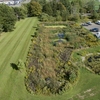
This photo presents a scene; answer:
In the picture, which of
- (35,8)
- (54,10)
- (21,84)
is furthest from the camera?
(35,8)

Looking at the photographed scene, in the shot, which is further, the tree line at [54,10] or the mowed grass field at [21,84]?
the tree line at [54,10]

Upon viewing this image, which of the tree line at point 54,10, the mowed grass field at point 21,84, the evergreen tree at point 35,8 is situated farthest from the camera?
the evergreen tree at point 35,8

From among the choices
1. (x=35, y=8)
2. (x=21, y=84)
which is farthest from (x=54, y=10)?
(x=21, y=84)

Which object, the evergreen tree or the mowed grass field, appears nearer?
the mowed grass field

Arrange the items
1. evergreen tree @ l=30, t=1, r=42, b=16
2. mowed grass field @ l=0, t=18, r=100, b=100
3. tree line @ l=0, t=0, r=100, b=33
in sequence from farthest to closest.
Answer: evergreen tree @ l=30, t=1, r=42, b=16
tree line @ l=0, t=0, r=100, b=33
mowed grass field @ l=0, t=18, r=100, b=100

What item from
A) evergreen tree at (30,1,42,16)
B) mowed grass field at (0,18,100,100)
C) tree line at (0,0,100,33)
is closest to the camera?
mowed grass field at (0,18,100,100)

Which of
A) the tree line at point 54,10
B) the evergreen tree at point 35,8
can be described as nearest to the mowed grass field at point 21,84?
the tree line at point 54,10

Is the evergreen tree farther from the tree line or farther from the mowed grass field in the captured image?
the mowed grass field

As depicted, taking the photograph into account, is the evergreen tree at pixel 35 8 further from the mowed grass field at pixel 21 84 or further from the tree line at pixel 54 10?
the mowed grass field at pixel 21 84

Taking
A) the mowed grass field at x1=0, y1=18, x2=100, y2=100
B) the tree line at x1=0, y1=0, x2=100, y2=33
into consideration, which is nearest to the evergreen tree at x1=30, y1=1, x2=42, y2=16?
the tree line at x1=0, y1=0, x2=100, y2=33

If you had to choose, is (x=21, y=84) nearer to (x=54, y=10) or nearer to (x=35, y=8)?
(x=54, y=10)

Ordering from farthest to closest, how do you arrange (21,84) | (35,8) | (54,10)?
(35,8), (54,10), (21,84)

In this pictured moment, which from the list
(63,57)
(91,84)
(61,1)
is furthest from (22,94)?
(61,1)
